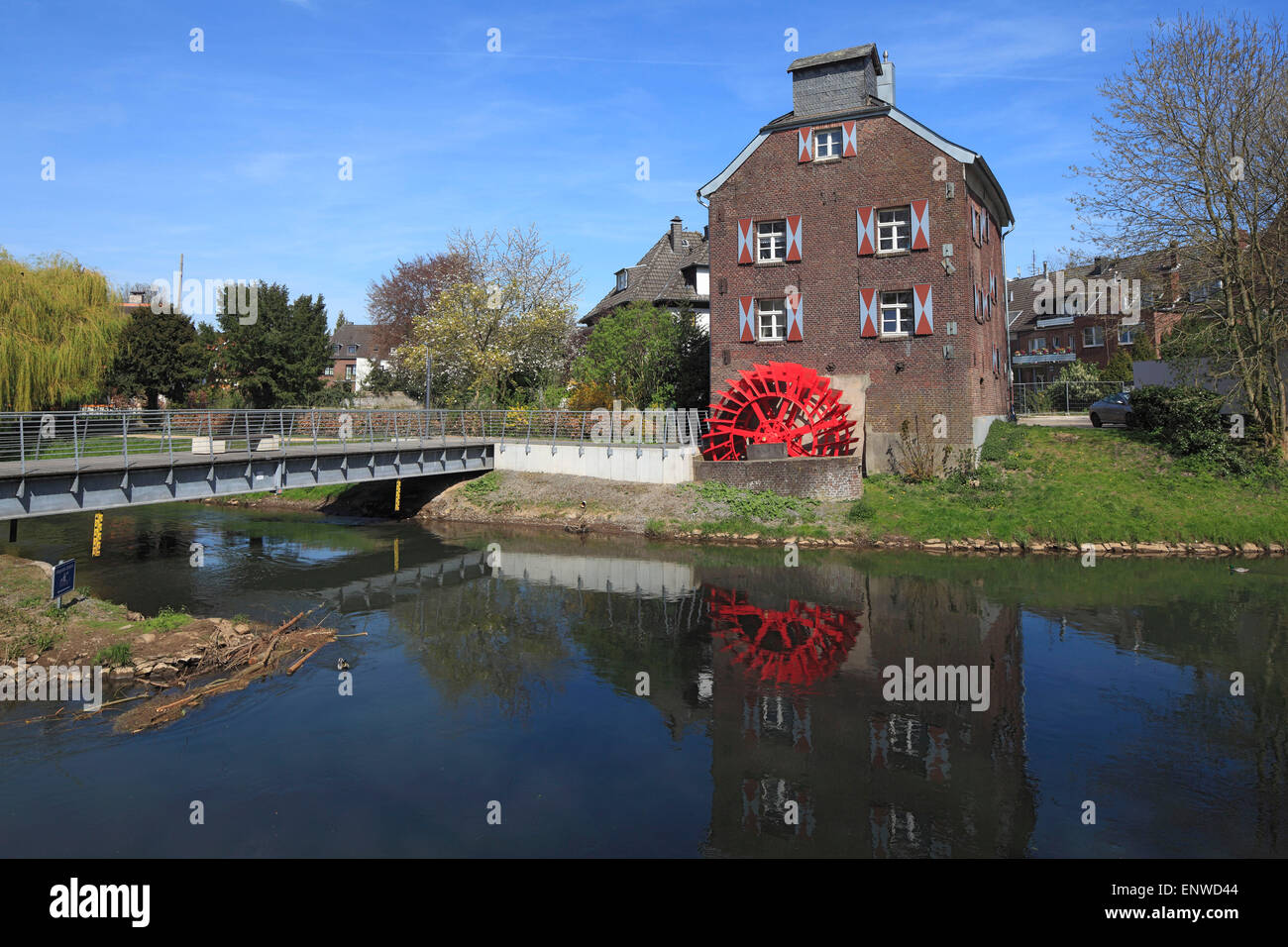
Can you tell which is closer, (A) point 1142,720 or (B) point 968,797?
(B) point 968,797

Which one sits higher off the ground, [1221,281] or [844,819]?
[1221,281]

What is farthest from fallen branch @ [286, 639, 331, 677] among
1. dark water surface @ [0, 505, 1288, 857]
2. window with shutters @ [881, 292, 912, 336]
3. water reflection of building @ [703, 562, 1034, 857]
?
window with shutters @ [881, 292, 912, 336]

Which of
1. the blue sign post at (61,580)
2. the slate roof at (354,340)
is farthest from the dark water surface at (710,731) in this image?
the slate roof at (354,340)

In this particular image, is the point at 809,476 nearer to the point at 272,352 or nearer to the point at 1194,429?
the point at 1194,429

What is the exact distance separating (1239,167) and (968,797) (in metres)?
22.8

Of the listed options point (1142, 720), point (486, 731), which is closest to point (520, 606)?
point (486, 731)

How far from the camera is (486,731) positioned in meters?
10.8

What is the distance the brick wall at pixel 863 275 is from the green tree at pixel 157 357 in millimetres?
30442

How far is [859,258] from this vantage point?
26.9 m
